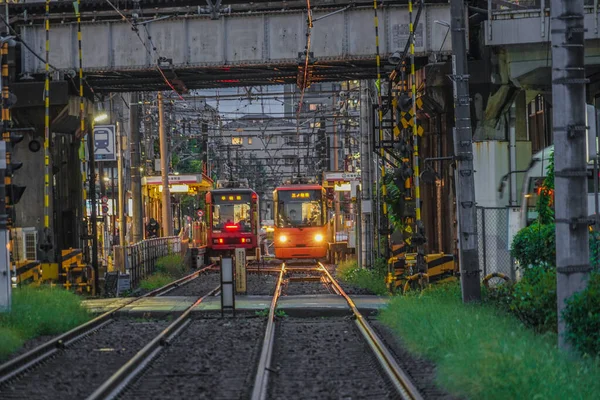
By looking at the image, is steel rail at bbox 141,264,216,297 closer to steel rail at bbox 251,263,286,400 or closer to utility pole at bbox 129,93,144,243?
utility pole at bbox 129,93,144,243

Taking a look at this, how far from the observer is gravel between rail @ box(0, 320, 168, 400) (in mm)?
12672

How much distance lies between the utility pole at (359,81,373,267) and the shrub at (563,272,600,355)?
21.7m

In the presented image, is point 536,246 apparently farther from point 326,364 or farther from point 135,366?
point 135,366

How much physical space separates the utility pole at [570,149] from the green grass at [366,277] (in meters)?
17.2

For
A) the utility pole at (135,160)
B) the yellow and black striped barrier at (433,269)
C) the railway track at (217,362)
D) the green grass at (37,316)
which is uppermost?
the utility pole at (135,160)

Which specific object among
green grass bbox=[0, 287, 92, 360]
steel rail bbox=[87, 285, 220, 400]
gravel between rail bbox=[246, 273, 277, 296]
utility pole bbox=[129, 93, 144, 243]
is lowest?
gravel between rail bbox=[246, 273, 277, 296]

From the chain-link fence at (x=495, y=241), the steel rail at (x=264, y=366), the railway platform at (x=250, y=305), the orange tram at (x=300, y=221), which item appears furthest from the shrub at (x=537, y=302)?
the orange tram at (x=300, y=221)

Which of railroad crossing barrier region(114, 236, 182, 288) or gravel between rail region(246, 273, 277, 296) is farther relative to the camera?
railroad crossing barrier region(114, 236, 182, 288)

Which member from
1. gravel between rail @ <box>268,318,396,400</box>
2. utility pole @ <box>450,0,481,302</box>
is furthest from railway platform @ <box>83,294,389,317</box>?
utility pole @ <box>450,0,481,302</box>

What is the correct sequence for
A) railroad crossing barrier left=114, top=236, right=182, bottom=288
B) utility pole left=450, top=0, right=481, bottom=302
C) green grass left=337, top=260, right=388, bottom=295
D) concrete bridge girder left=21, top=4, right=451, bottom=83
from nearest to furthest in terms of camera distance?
utility pole left=450, top=0, right=481, bottom=302 → green grass left=337, top=260, right=388, bottom=295 → concrete bridge girder left=21, top=4, right=451, bottom=83 → railroad crossing barrier left=114, top=236, right=182, bottom=288

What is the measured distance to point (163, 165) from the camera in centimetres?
4694

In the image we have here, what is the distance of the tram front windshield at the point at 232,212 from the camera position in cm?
5047

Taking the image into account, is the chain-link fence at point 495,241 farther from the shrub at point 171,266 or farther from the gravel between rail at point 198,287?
the shrub at point 171,266

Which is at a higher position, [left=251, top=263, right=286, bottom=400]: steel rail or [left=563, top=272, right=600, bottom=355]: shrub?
[left=563, top=272, right=600, bottom=355]: shrub
